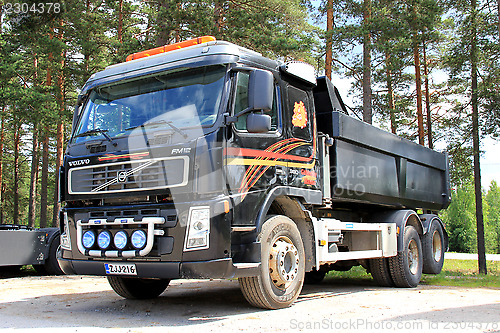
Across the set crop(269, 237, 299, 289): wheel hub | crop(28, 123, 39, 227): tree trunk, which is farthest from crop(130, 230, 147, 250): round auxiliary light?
crop(28, 123, 39, 227): tree trunk

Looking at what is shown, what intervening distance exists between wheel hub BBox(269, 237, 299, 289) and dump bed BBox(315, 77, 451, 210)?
4.89ft

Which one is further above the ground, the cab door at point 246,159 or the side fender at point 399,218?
the cab door at point 246,159

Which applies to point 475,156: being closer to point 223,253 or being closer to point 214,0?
point 214,0

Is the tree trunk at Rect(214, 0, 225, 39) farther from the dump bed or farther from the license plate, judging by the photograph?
the license plate

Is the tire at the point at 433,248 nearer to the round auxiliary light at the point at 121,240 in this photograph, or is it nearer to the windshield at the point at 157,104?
the windshield at the point at 157,104

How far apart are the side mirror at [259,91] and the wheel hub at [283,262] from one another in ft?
5.83

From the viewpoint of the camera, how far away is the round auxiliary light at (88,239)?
19.4 ft

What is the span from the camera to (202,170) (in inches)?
212

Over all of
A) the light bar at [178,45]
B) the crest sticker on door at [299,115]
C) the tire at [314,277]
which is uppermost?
the light bar at [178,45]

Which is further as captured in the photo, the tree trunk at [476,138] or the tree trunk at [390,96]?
the tree trunk at [390,96]

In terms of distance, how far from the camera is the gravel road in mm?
5318

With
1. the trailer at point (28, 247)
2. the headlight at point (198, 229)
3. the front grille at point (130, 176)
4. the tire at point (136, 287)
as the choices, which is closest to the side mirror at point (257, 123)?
the front grille at point (130, 176)

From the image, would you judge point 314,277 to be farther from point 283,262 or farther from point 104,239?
point 104,239

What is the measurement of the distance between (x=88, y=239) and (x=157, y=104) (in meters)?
1.84
